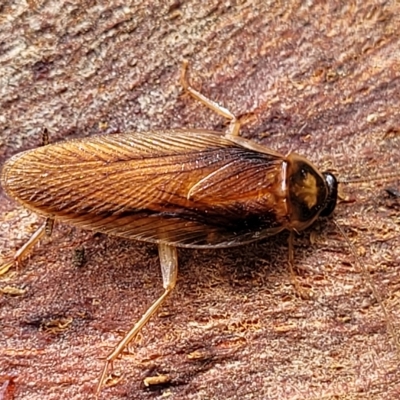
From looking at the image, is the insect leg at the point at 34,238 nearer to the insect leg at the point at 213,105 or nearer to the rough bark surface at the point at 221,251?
the rough bark surface at the point at 221,251

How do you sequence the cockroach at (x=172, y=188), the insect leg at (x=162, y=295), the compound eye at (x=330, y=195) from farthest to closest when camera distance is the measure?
the compound eye at (x=330, y=195)
the cockroach at (x=172, y=188)
the insect leg at (x=162, y=295)

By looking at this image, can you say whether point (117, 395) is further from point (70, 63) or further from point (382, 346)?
point (70, 63)

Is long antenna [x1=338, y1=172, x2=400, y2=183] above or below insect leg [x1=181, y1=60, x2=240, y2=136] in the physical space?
below

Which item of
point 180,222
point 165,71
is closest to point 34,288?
point 180,222

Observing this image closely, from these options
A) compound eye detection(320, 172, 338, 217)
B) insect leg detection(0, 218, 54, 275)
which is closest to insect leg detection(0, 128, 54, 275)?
insect leg detection(0, 218, 54, 275)

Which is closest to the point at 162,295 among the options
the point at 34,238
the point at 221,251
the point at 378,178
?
the point at 221,251

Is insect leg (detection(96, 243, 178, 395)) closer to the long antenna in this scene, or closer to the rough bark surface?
the rough bark surface

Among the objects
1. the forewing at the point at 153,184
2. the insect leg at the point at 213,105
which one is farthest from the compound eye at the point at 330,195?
the insect leg at the point at 213,105
